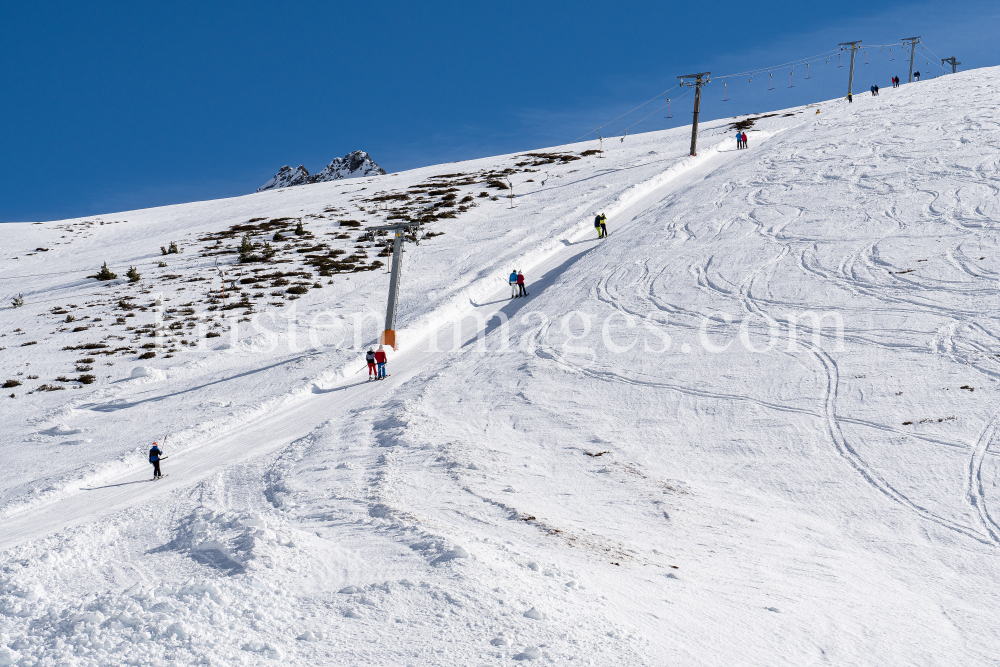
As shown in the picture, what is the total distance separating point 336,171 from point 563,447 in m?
144

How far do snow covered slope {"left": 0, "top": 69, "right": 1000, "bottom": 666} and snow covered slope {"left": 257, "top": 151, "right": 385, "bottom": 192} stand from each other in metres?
111

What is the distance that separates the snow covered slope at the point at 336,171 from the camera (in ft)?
462

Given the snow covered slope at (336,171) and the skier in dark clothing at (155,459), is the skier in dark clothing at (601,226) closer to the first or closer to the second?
the skier in dark clothing at (155,459)

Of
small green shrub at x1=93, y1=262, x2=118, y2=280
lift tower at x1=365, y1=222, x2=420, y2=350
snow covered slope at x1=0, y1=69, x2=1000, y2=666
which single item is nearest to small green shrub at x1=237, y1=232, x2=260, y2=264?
snow covered slope at x1=0, y1=69, x2=1000, y2=666

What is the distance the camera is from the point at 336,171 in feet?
480

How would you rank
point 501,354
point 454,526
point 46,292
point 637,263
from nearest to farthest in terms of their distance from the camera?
point 454,526 < point 501,354 < point 637,263 < point 46,292

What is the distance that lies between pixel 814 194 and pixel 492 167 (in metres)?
41.3

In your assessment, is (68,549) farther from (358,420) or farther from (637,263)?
(637,263)

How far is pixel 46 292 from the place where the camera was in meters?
35.1

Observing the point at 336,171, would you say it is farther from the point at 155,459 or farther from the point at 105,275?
the point at 155,459

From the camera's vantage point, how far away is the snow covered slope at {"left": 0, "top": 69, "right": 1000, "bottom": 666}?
6988 millimetres

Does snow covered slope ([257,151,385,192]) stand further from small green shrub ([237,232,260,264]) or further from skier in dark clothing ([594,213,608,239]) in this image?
skier in dark clothing ([594,213,608,239])

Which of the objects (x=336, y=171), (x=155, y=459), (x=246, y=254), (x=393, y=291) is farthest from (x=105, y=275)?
(x=336, y=171)

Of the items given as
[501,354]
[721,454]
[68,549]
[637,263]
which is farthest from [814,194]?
[68,549]
